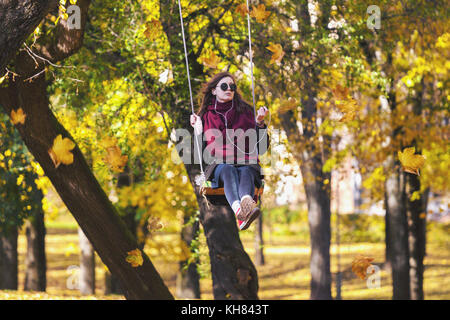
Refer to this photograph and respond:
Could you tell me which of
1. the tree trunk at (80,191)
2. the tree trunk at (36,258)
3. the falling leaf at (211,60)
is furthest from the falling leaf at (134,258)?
the tree trunk at (36,258)

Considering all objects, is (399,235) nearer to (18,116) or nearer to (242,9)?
(242,9)

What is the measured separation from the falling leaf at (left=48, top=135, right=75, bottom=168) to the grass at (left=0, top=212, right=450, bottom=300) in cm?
848

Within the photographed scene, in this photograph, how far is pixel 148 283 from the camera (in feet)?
34.6

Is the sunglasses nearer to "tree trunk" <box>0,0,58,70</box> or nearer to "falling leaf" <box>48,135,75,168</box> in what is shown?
"tree trunk" <box>0,0,58,70</box>

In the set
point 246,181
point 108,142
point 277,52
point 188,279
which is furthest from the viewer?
point 188,279

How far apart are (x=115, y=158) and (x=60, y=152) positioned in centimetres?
162

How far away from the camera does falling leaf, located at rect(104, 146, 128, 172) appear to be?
11.1 meters

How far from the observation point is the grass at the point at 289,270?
906 inches

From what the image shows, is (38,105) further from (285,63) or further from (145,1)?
(285,63)

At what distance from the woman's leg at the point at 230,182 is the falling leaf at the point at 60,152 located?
3250 mm

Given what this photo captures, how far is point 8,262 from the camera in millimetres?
17938

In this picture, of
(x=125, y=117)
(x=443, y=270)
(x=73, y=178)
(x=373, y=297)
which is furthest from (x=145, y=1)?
(x=443, y=270)

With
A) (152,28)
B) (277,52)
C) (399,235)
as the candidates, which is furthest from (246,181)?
(399,235)

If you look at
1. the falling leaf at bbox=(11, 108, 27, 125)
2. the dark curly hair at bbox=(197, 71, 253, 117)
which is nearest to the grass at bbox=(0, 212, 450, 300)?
the falling leaf at bbox=(11, 108, 27, 125)
